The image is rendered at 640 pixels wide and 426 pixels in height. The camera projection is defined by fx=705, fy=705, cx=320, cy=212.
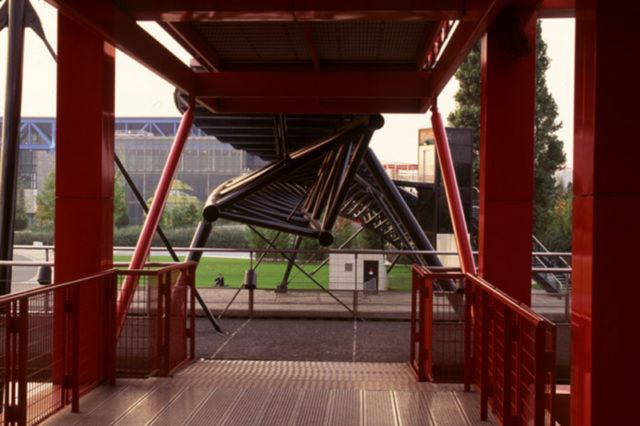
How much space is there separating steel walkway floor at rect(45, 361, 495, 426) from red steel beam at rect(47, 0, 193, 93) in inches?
121

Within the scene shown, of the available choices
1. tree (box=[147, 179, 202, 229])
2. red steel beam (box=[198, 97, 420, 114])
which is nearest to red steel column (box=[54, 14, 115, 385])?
red steel beam (box=[198, 97, 420, 114])

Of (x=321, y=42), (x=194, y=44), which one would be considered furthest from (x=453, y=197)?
(x=194, y=44)

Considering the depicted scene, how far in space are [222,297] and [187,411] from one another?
8767 mm

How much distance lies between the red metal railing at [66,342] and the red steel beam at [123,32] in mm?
2092

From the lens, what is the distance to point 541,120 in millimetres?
35031

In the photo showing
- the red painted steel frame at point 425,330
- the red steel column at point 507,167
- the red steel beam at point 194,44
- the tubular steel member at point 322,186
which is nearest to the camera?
the red painted steel frame at point 425,330

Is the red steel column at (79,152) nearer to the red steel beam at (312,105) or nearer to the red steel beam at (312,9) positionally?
the red steel beam at (312,9)

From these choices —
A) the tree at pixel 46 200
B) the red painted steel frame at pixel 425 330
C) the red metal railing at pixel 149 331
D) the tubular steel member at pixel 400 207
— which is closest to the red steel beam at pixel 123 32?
the red metal railing at pixel 149 331

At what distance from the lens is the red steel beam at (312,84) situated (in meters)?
9.66

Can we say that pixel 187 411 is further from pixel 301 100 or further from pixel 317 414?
pixel 301 100

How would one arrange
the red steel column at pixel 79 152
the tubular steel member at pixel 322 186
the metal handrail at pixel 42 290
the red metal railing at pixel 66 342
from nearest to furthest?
1. the metal handrail at pixel 42 290
2. the red metal railing at pixel 66 342
3. the red steel column at pixel 79 152
4. the tubular steel member at pixel 322 186

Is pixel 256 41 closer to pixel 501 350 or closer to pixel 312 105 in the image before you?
pixel 312 105

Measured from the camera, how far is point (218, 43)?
9.05 metres

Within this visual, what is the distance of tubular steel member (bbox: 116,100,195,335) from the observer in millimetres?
6891
